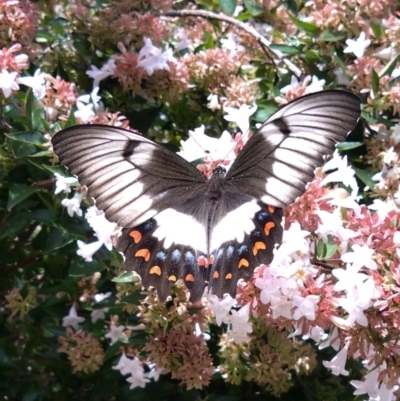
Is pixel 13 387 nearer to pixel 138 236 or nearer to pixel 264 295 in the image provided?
pixel 138 236

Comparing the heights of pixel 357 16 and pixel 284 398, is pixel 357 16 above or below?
above

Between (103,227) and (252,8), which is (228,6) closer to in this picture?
(252,8)

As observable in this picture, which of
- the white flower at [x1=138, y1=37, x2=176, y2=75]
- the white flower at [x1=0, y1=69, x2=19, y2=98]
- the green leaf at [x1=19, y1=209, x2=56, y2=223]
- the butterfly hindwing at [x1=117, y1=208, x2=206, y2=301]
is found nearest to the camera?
the butterfly hindwing at [x1=117, y1=208, x2=206, y2=301]

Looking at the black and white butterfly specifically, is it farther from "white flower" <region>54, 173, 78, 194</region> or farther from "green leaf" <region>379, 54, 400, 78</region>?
"green leaf" <region>379, 54, 400, 78</region>

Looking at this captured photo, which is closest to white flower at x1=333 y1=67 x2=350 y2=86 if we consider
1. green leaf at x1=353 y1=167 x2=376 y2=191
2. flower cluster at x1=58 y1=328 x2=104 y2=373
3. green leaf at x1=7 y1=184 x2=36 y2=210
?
green leaf at x1=353 y1=167 x2=376 y2=191

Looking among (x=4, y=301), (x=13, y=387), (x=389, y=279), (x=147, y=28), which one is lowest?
(x=13, y=387)

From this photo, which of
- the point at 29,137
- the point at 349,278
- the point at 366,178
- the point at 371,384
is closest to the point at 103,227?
the point at 29,137

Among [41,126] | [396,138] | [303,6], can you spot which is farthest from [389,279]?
[303,6]
